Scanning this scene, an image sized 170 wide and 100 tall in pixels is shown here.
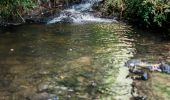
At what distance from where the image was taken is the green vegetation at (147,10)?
11516mm

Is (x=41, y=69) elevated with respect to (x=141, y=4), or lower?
lower

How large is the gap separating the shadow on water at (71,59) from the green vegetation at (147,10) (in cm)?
66

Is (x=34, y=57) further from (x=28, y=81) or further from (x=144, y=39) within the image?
(x=144, y=39)

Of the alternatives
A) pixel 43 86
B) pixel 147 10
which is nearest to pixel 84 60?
pixel 43 86

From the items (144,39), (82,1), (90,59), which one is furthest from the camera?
(82,1)

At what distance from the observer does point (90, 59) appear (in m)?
8.91

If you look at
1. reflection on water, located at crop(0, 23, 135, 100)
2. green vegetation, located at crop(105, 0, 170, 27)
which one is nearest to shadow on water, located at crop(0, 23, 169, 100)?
reflection on water, located at crop(0, 23, 135, 100)

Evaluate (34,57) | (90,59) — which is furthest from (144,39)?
(34,57)

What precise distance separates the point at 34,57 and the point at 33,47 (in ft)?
3.31

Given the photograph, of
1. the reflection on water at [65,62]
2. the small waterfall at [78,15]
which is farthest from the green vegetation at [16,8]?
the small waterfall at [78,15]

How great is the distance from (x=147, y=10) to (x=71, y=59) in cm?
410

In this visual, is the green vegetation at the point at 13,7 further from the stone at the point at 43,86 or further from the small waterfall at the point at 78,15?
the stone at the point at 43,86

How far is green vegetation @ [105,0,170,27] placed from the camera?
11.5m

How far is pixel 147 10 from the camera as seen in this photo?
11945 millimetres
